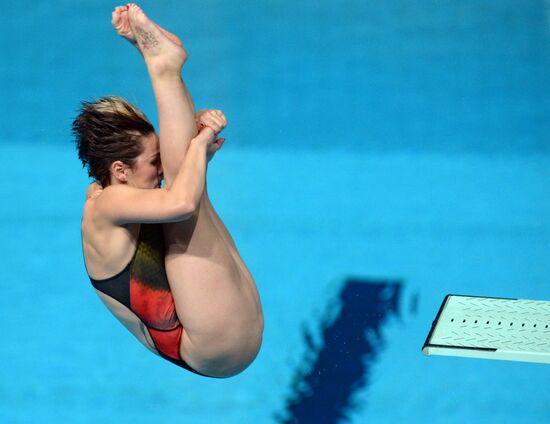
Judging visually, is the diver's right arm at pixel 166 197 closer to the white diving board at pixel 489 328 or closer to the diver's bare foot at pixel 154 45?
the diver's bare foot at pixel 154 45

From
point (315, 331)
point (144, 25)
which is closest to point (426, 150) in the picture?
point (315, 331)

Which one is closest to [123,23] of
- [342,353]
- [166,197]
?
[166,197]

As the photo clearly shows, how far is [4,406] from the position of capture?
336 cm

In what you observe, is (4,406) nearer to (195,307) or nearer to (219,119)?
(195,307)

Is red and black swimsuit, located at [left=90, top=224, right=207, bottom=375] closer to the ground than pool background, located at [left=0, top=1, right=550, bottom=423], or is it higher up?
closer to the ground

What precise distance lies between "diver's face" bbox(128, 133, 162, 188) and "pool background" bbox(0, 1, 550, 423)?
1472mm

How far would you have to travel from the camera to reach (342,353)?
11.2 feet

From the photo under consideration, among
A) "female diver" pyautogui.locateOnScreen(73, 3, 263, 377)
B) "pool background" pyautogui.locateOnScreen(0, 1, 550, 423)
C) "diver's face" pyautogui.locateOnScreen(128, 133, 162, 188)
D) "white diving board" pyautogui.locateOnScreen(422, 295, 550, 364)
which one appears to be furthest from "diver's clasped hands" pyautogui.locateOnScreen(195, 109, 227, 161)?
"pool background" pyautogui.locateOnScreen(0, 1, 550, 423)

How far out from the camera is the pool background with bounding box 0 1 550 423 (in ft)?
11.0

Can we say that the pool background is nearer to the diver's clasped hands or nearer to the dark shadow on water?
the dark shadow on water

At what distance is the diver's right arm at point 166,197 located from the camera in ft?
6.22

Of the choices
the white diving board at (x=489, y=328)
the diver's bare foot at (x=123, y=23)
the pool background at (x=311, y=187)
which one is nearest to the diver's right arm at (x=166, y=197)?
the diver's bare foot at (x=123, y=23)

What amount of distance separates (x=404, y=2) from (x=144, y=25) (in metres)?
2.78

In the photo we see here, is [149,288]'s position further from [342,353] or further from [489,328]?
[342,353]
